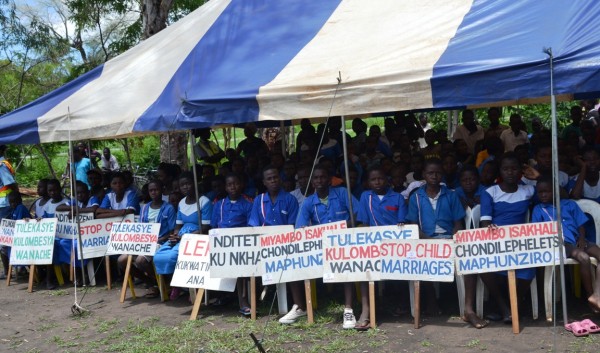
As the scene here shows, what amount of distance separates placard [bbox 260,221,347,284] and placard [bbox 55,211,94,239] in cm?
344

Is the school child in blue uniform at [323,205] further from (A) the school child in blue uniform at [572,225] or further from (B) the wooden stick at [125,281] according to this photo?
(B) the wooden stick at [125,281]

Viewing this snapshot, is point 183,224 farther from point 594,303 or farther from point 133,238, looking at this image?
point 594,303

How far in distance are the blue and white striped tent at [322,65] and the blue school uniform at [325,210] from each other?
93 centimetres

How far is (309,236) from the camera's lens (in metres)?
6.72

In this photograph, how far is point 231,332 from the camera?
6.52 m

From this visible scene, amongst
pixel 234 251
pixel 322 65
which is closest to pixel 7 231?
pixel 234 251

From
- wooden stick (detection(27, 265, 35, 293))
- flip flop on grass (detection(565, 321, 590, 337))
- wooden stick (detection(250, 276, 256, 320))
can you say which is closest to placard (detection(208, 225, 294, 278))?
wooden stick (detection(250, 276, 256, 320))

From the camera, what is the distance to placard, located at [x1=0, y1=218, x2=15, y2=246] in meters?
9.55

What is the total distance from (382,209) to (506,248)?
1281mm

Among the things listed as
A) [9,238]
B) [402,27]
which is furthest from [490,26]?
[9,238]

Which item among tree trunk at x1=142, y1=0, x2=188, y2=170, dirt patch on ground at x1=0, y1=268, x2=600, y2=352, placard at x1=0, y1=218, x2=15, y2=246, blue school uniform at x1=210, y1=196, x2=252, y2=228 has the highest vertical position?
tree trunk at x1=142, y1=0, x2=188, y2=170

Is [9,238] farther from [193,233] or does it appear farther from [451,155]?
[451,155]

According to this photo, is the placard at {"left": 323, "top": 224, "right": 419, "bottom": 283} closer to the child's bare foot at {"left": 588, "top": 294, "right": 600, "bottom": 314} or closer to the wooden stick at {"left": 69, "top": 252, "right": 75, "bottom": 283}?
the child's bare foot at {"left": 588, "top": 294, "right": 600, "bottom": 314}

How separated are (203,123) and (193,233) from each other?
1.33 metres
